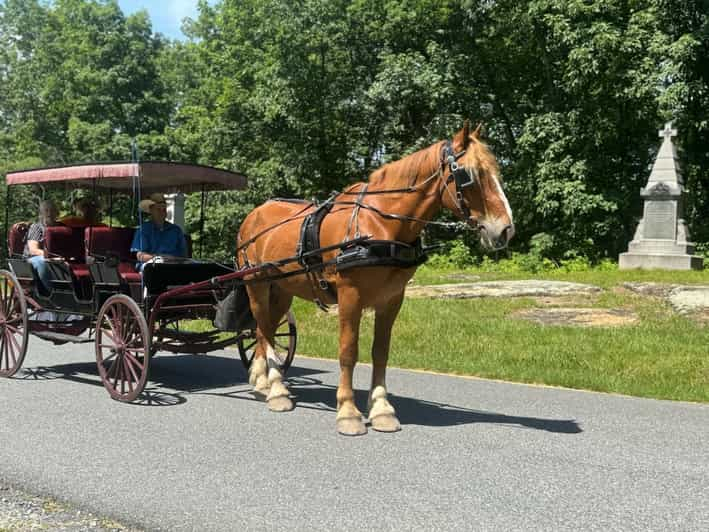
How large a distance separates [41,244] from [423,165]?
5.60 metres

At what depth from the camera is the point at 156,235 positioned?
8.33 meters

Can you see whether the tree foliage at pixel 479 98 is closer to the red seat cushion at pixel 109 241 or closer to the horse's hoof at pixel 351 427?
the red seat cushion at pixel 109 241

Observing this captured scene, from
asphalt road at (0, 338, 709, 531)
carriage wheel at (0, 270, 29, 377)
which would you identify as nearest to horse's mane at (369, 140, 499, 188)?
asphalt road at (0, 338, 709, 531)

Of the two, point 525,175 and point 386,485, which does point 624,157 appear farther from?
point 386,485

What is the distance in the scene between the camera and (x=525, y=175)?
85.5 ft

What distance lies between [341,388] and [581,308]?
701 cm

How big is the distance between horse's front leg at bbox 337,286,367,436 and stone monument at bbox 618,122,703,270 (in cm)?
1466

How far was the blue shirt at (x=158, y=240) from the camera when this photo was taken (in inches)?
324

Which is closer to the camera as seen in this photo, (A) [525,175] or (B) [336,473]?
(B) [336,473]

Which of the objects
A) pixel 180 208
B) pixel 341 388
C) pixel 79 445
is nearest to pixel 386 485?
pixel 341 388

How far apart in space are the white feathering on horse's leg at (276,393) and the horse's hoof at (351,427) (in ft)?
3.29

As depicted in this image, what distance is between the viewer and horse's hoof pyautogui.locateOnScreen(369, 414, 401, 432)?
19.1 feet

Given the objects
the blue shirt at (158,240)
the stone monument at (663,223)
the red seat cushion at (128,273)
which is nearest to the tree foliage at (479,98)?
the stone monument at (663,223)

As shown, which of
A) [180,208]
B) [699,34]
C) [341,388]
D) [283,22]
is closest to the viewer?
[341,388]
